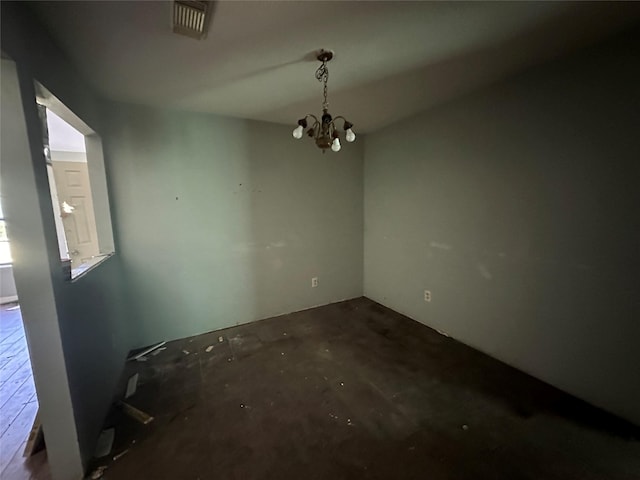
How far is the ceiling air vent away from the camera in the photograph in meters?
1.20

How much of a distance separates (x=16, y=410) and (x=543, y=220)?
3.88m

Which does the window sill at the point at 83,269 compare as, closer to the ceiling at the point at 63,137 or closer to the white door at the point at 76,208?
the white door at the point at 76,208

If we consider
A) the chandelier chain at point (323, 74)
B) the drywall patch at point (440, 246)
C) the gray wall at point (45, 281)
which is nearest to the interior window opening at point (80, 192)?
the gray wall at point (45, 281)

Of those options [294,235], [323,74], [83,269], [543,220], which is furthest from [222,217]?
[543,220]

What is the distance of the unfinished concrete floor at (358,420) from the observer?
139 cm

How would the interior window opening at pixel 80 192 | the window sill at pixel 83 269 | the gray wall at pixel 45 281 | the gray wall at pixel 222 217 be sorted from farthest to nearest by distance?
the gray wall at pixel 222 217 → the interior window opening at pixel 80 192 → the window sill at pixel 83 269 → the gray wall at pixel 45 281

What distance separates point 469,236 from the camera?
244 centimetres

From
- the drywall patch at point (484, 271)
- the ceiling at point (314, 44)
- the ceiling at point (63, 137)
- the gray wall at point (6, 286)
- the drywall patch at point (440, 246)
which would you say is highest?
the ceiling at point (314, 44)

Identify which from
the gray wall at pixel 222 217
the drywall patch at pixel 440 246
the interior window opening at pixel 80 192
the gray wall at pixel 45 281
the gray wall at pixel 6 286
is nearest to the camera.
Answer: the gray wall at pixel 45 281

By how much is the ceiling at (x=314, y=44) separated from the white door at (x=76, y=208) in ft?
4.00

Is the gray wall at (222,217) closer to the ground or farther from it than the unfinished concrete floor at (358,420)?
farther from it

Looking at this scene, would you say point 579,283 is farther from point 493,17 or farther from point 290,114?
point 290,114

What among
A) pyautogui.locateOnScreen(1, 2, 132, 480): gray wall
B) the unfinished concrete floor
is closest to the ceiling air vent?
pyautogui.locateOnScreen(1, 2, 132, 480): gray wall

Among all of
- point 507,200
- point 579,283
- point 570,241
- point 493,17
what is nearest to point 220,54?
point 493,17
